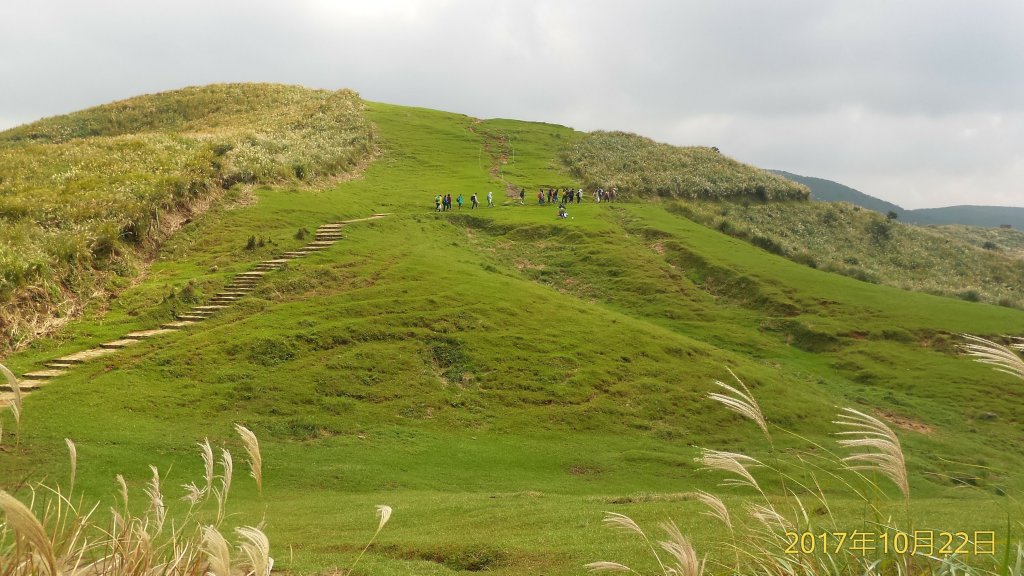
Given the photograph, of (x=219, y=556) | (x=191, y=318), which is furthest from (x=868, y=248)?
(x=219, y=556)

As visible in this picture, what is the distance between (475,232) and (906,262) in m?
36.3

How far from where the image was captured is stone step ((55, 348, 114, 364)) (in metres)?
17.5

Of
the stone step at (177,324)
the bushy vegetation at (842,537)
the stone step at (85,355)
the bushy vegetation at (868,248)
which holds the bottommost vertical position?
the stone step at (85,355)

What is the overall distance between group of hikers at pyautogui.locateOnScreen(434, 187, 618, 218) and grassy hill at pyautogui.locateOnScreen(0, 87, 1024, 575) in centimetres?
537

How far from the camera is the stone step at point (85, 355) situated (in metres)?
17.5

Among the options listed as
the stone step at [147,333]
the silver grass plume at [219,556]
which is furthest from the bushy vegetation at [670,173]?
the silver grass plume at [219,556]

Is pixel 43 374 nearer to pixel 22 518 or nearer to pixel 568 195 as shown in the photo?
pixel 22 518

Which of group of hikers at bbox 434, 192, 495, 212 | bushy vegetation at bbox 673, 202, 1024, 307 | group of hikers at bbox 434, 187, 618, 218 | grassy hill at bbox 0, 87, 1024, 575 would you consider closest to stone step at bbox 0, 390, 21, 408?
grassy hill at bbox 0, 87, 1024, 575

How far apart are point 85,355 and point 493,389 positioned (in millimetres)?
12303

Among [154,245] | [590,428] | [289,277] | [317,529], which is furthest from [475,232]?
[317,529]

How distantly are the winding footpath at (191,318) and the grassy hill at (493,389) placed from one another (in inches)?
19.0

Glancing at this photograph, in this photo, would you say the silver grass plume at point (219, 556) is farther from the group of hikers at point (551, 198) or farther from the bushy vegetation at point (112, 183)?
the group of hikers at point (551, 198)

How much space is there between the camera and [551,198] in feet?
157

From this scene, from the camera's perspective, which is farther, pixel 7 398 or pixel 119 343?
pixel 119 343
